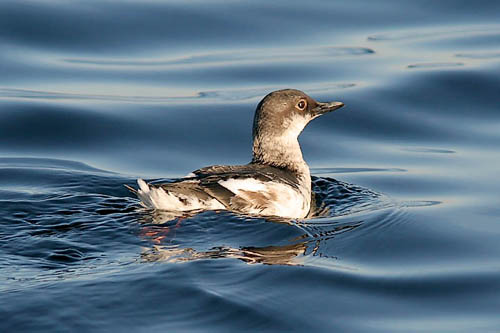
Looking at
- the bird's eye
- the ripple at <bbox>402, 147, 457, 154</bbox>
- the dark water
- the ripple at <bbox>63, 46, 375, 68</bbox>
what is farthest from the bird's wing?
the ripple at <bbox>63, 46, 375, 68</bbox>

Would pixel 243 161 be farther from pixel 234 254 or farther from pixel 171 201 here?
pixel 234 254

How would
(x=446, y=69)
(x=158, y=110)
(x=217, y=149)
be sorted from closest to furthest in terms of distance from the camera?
1. (x=217, y=149)
2. (x=158, y=110)
3. (x=446, y=69)

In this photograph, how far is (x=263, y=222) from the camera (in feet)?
26.9

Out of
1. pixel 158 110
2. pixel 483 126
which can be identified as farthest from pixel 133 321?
pixel 483 126

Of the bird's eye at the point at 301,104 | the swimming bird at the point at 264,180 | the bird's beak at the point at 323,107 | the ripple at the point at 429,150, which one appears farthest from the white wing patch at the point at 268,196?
the ripple at the point at 429,150

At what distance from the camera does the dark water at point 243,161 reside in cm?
659

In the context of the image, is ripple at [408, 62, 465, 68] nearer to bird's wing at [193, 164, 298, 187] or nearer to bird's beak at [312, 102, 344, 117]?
Result: bird's beak at [312, 102, 344, 117]

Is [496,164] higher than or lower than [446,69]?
lower

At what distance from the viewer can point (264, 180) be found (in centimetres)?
852

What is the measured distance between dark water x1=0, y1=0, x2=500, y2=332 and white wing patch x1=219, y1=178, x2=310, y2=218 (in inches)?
9.3

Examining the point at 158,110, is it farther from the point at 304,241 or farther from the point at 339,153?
the point at 304,241

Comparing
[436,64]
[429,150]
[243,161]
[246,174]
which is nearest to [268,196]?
[246,174]

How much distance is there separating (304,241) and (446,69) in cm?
602

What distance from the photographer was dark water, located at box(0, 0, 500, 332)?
6.59 metres
